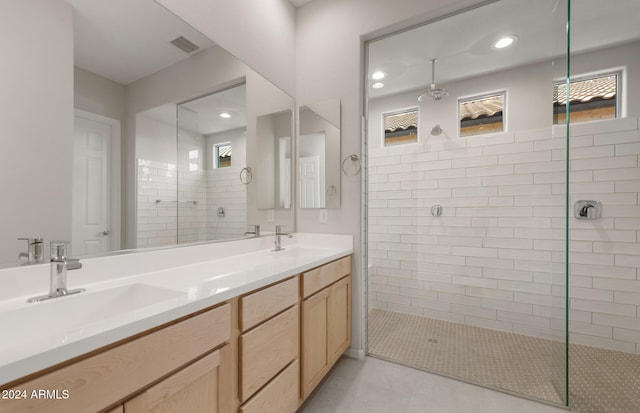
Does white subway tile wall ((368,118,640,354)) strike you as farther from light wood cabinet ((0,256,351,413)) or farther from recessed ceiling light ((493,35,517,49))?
light wood cabinet ((0,256,351,413))

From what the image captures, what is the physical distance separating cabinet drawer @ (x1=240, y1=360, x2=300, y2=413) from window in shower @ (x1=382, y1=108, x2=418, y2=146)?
2.19 meters

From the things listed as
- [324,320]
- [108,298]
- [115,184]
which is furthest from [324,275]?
[115,184]

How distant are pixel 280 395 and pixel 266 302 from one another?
18.9 inches

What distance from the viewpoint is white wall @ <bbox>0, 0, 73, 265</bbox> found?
88 centimetres

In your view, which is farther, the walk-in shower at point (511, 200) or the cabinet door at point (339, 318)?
the walk-in shower at point (511, 200)

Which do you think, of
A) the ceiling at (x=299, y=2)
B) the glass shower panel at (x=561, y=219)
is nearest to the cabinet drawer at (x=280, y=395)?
the glass shower panel at (x=561, y=219)

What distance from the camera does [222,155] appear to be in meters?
1.72

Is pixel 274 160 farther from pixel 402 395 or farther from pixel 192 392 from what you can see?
pixel 402 395

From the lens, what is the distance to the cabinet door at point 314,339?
57.3 inches

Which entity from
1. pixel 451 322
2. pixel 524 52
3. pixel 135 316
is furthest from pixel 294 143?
pixel 451 322

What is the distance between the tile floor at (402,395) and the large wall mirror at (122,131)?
118 cm

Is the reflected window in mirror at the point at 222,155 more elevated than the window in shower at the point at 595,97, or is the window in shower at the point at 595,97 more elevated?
the window in shower at the point at 595,97

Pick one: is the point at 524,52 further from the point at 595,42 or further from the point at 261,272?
the point at 261,272

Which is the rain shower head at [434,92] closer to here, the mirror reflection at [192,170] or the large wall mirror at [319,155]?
the large wall mirror at [319,155]
